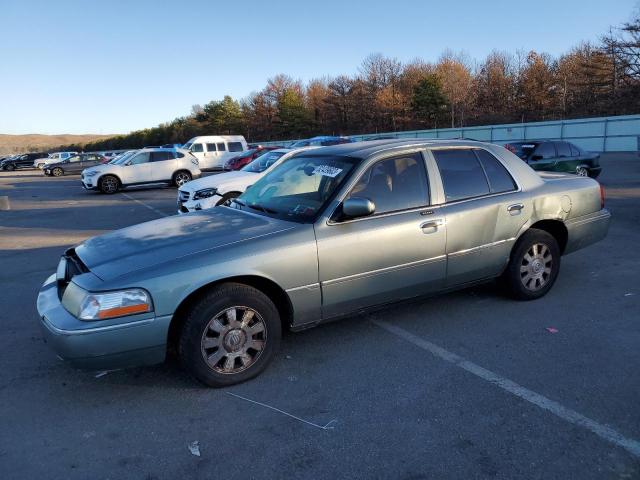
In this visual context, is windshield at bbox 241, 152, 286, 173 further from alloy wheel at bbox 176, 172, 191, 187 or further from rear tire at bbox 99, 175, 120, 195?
rear tire at bbox 99, 175, 120, 195

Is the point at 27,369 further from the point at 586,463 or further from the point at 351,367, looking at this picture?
the point at 586,463

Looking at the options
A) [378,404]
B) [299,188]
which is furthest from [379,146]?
[378,404]

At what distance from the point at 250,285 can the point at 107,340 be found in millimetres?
1028

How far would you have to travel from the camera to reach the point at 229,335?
342cm

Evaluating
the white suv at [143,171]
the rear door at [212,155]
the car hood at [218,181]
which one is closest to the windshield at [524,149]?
the car hood at [218,181]

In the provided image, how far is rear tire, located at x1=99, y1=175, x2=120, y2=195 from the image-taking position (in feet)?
63.3

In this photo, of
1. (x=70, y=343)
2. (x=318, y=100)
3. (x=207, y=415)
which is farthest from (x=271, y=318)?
(x=318, y=100)

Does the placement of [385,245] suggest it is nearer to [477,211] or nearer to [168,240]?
[477,211]

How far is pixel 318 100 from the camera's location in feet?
241

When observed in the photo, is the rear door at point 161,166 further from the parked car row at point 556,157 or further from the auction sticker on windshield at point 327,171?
the auction sticker on windshield at point 327,171

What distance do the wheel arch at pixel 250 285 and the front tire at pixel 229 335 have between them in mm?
57

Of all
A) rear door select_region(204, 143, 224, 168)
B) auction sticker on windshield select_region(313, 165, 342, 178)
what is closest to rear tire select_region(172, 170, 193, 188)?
rear door select_region(204, 143, 224, 168)

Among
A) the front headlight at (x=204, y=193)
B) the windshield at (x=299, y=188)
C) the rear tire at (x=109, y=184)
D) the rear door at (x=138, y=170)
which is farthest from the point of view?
the rear door at (x=138, y=170)

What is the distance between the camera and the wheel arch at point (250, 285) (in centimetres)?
334
